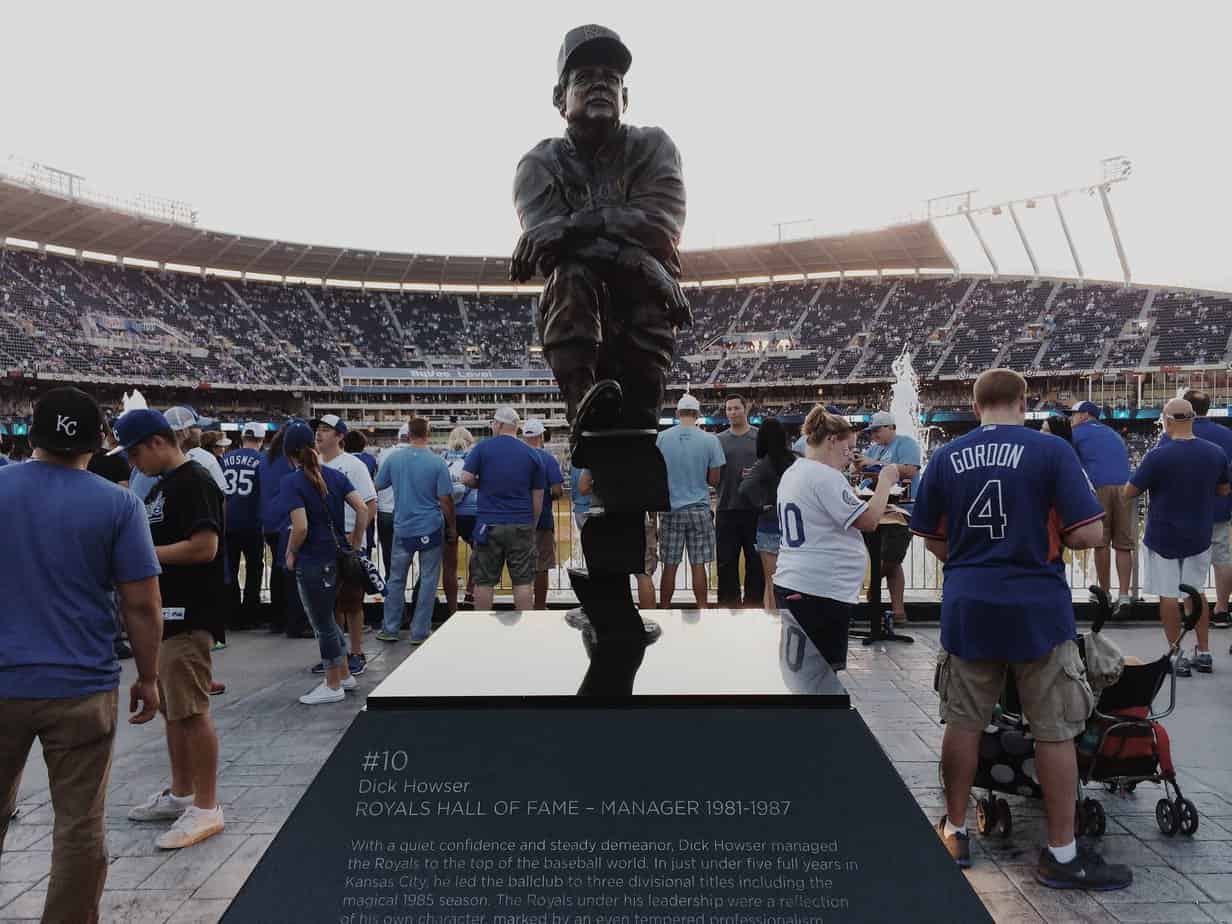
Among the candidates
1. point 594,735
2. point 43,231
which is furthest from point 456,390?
point 594,735

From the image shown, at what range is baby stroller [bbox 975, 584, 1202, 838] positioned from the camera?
3.29 meters

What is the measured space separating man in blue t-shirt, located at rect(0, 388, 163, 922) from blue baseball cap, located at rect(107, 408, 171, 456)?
2.58 feet

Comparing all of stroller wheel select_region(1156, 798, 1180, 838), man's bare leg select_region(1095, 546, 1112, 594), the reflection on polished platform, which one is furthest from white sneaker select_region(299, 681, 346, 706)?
man's bare leg select_region(1095, 546, 1112, 594)

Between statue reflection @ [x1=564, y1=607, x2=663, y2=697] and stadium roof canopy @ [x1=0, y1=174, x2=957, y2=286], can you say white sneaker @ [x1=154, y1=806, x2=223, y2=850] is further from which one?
stadium roof canopy @ [x1=0, y1=174, x2=957, y2=286]

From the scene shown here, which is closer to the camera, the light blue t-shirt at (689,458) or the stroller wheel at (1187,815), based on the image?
the stroller wheel at (1187,815)

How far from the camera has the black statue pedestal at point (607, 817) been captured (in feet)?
5.04

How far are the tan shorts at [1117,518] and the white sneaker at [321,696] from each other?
6498 millimetres

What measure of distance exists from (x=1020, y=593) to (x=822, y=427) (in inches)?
57.2

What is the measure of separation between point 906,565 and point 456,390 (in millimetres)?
45707

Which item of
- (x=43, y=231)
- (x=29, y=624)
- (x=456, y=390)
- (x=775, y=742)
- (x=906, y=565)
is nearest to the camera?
(x=775, y=742)

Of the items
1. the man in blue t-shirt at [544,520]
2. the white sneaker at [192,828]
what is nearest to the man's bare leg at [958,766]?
the white sneaker at [192,828]

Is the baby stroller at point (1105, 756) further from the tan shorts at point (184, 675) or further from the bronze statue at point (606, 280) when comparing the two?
the tan shorts at point (184, 675)

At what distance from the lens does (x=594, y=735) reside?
181 centimetres

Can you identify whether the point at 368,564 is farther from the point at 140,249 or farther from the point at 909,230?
the point at 140,249
